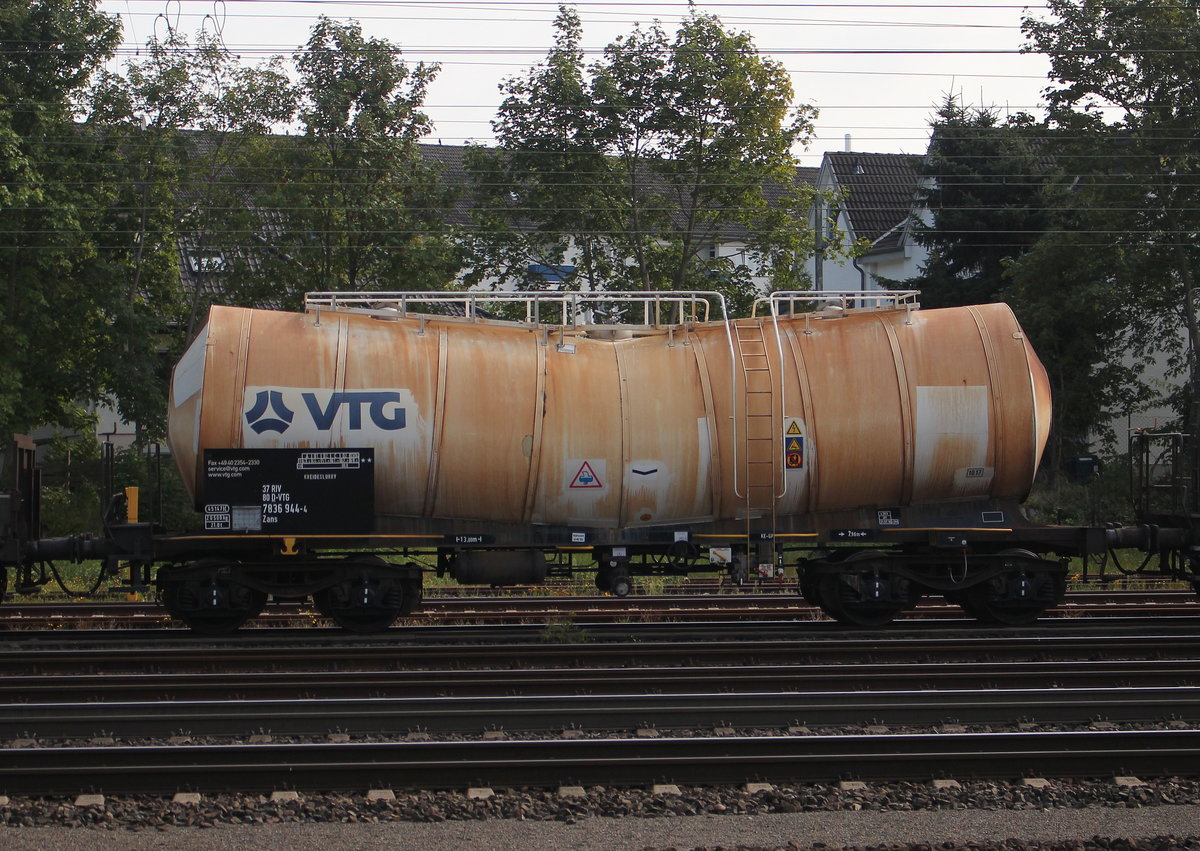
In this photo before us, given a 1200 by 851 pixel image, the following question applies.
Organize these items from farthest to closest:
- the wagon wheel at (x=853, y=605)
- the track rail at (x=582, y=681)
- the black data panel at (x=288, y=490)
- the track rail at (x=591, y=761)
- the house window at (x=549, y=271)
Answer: the house window at (x=549, y=271)
the wagon wheel at (x=853, y=605)
the black data panel at (x=288, y=490)
the track rail at (x=582, y=681)
the track rail at (x=591, y=761)

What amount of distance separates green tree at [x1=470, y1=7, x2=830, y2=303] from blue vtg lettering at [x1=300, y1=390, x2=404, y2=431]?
15.3m

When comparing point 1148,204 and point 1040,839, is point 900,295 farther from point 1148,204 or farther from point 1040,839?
point 1148,204

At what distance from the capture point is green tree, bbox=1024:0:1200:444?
27.8 metres

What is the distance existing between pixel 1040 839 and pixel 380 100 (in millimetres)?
25282

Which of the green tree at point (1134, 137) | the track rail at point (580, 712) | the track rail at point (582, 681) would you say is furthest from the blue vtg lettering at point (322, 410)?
the green tree at point (1134, 137)

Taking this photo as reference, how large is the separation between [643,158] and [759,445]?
54.7ft

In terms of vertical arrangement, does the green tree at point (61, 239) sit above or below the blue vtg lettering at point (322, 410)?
above

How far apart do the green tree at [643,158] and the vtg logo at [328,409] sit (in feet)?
50.3

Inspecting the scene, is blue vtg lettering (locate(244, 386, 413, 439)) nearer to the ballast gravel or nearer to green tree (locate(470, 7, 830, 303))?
the ballast gravel

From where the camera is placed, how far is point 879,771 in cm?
803

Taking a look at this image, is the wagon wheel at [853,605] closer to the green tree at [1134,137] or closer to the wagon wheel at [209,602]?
the wagon wheel at [209,602]

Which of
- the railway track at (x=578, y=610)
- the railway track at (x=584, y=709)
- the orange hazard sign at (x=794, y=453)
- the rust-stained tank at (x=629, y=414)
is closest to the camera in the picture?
the railway track at (x=584, y=709)

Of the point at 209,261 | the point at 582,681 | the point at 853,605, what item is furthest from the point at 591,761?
the point at 209,261

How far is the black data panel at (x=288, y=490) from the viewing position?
13.2 m
